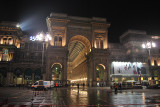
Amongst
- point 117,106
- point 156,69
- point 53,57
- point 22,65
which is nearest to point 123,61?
point 156,69

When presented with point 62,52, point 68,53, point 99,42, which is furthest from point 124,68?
point 62,52

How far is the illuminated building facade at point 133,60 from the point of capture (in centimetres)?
6431

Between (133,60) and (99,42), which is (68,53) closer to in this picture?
(99,42)

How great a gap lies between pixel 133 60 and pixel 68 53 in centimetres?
3404

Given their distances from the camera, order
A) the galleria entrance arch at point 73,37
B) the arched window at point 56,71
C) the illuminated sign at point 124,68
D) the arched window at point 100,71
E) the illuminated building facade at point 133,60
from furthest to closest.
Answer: the illuminated building facade at point 133,60 < the illuminated sign at point 124,68 < the arched window at point 100,71 < the arched window at point 56,71 < the galleria entrance arch at point 73,37

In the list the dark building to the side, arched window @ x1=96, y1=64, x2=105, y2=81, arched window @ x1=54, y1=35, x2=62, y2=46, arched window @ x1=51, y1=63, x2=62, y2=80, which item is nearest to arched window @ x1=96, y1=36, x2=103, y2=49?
the dark building to the side

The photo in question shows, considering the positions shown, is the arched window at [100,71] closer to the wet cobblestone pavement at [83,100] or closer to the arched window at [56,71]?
the arched window at [56,71]

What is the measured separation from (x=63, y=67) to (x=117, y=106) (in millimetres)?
38727

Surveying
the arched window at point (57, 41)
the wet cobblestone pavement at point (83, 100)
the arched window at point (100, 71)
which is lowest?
the wet cobblestone pavement at point (83, 100)

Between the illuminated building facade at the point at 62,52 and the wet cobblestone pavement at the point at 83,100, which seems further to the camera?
the illuminated building facade at the point at 62,52

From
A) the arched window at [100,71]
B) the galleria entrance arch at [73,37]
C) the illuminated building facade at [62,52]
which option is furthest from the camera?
the arched window at [100,71]

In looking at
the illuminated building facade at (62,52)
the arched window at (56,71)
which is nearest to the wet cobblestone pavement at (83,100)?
the illuminated building facade at (62,52)

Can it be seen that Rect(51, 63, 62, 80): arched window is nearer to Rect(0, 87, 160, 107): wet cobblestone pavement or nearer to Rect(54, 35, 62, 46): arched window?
Rect(54, 35, 62, 46): arched window

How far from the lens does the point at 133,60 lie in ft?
222
